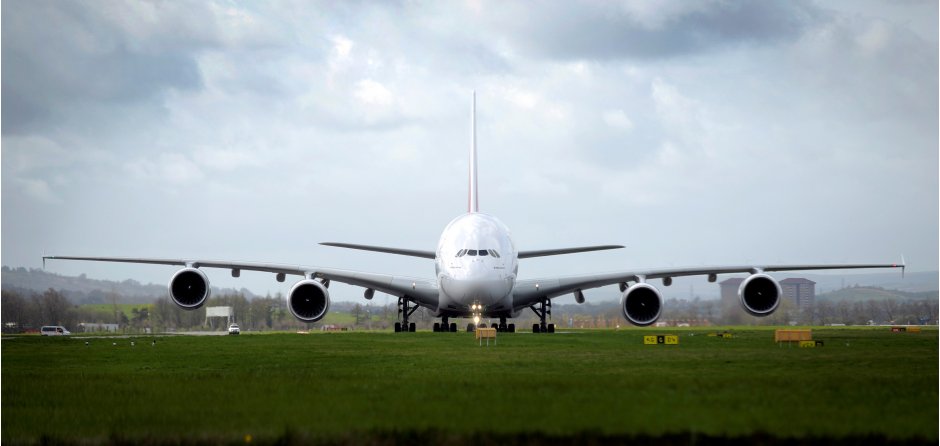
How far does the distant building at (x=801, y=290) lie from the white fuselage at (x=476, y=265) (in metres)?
25.6

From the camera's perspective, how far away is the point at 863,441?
300 inches

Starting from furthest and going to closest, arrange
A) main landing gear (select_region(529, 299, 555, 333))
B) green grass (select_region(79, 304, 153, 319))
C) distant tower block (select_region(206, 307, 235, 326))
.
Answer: distant tower block (select_region(206, 307, 235, 326)), green grass (select_region(79, 304, 153, 319)), main landing gear (select_region(529, 299, 555, 333))

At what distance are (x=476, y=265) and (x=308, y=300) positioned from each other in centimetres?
598

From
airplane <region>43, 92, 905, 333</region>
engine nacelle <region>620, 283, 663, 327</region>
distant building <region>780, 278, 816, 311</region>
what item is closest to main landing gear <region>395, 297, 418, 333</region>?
airplane <region>43, 92, 905, 333</region>

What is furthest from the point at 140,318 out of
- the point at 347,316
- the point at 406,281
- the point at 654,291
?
the point at 654,291

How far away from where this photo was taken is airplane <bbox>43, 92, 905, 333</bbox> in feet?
101

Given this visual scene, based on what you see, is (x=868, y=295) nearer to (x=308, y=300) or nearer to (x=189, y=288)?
(x=308, y=300)

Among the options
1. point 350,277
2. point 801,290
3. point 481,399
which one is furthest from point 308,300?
point 801,290

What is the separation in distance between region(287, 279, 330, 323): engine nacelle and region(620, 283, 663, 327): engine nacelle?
30.7ft

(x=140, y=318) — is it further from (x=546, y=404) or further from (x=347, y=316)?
(x=546, y=404)

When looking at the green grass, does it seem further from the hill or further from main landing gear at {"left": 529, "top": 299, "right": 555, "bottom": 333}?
the hill

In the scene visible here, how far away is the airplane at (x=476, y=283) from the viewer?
30.7 m

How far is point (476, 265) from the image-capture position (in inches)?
1186

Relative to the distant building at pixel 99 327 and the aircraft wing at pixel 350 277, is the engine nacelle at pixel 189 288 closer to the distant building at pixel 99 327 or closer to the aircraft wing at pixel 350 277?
the aircraft wing at pixel 350 277
